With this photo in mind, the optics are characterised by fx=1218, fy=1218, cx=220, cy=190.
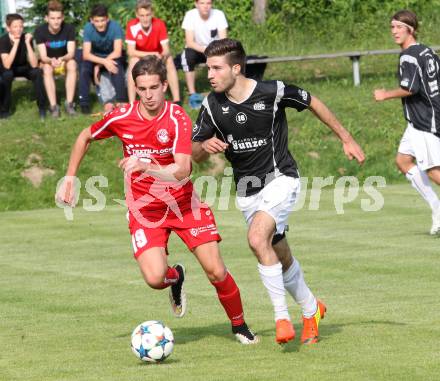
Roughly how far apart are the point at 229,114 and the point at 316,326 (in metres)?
1.68

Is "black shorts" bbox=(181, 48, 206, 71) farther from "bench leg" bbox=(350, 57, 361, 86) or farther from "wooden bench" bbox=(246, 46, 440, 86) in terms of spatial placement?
"bench leg" bbox=(350, 57, 361, 86)

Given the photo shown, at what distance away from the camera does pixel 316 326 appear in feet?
29.3

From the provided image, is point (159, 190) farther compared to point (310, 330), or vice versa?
point (159, 190)

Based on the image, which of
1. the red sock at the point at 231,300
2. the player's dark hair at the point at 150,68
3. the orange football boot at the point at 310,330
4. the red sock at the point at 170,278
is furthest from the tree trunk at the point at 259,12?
the orange football boot at the point at 310,330

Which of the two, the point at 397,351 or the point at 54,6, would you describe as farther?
the point at 54,6

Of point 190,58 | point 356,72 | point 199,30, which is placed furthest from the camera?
point 356,72

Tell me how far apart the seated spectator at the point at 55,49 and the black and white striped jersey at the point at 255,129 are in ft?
40.7

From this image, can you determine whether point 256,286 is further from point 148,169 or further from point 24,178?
point 24,178

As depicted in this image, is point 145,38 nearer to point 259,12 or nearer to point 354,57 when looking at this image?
point 354,57

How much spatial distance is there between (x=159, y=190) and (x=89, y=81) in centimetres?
1267

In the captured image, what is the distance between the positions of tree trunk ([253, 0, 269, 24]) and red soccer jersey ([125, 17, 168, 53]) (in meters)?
7.09

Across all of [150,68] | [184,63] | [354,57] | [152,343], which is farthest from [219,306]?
[354,57]

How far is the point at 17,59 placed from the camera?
21359 millimetres

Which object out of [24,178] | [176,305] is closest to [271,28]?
[24,178]
